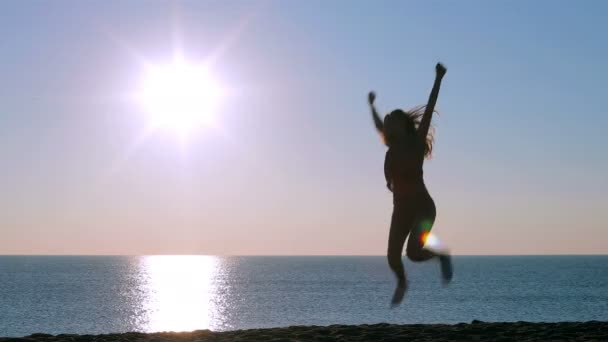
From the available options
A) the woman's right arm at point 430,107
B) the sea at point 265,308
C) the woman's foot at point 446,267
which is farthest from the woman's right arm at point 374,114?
the sea at point 265,308

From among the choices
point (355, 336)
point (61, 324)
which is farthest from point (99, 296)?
point (355, 336)

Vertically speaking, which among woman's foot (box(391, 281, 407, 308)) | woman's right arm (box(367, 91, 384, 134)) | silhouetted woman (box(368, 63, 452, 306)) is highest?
woman's right arm (box(367, 91, 384, 134))

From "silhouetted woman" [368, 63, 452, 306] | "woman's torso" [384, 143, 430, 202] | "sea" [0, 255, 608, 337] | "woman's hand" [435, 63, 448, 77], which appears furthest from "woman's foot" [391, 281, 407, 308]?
"sea" [0, 255, 608, 337]

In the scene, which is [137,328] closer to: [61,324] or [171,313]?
[61,324]

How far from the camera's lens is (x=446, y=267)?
8.45 meters

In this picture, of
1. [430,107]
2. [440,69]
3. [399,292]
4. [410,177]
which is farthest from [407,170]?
[399,292]

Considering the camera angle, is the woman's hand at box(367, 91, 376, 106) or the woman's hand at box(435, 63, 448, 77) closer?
the woman's hand at box(435, 63, 448, 77)

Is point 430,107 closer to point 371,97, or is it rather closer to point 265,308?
point 371,97

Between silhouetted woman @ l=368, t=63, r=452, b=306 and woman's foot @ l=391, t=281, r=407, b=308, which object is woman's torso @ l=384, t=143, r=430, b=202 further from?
woman's foot @ l=391, t=281, r=407, b=308

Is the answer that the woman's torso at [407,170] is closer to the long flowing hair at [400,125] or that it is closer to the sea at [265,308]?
the long flowing hair at [400,125]

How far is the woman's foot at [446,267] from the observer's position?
834cm

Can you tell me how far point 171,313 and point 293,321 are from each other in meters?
25.1

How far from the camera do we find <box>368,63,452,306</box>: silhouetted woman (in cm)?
809

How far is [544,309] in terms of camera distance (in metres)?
88.2
